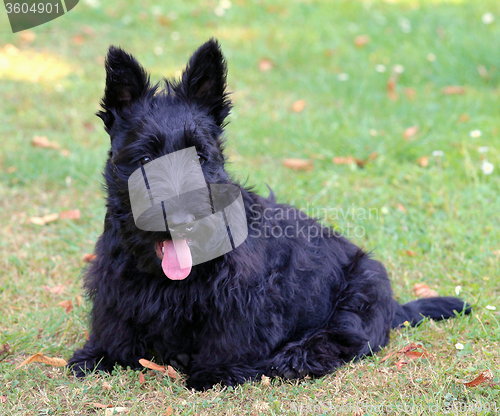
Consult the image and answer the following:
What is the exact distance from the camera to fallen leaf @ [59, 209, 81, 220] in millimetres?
4668

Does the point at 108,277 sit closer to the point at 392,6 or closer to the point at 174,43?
the point at 174,43

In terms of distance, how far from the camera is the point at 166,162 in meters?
2.60

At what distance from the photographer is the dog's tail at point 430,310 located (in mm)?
3467

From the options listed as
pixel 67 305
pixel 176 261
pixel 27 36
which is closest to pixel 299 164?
pixel 67 305

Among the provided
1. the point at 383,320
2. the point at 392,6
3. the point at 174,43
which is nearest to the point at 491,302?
the point at 383,320

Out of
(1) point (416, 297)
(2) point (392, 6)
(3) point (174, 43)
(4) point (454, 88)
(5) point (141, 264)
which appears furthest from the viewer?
(2) point (392, 6)

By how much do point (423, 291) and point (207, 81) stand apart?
2209mm

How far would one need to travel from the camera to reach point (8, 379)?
9.48 ft

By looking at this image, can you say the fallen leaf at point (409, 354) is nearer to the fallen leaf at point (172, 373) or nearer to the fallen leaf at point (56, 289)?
the fallen leaf at point (172, 373)

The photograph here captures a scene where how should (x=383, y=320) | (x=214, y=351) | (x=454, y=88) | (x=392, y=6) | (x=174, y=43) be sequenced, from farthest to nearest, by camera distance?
1. (x=392, y=6)
2. (x=174, y=43)
3. (x=454, y=88)
4. (x=383, y=320)
5. (x=214, y=351)

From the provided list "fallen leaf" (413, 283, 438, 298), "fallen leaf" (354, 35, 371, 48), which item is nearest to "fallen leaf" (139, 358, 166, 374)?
"fallen leaf" (413, 283, 438, 298)

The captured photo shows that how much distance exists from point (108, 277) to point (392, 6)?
8.15 metres

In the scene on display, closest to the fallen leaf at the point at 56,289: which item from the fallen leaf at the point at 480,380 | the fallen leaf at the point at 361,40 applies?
the fallen leaf at the point at 480,380

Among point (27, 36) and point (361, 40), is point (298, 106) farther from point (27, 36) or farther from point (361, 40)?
point (27, 36)
